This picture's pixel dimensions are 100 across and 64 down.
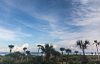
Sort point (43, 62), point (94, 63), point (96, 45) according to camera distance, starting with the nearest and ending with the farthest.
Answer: point (43, 62) → point (94, 63) → point (96, 45)

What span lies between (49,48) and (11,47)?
37159 mm

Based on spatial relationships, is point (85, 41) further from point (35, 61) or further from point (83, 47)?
point (35, 61)

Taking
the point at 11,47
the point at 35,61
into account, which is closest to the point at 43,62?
the point at 35,61

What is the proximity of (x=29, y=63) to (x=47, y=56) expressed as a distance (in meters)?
6.81

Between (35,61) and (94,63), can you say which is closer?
(35,61)

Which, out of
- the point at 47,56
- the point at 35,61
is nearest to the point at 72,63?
the point at 47,56

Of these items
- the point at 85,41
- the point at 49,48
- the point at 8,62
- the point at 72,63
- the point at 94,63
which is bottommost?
the point at 94,63

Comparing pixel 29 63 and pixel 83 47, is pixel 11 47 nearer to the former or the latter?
pixel 29 63

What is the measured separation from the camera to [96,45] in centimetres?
7231

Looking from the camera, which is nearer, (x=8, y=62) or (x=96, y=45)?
(x=8, y=62)

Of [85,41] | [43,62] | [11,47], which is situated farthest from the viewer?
[11,47]

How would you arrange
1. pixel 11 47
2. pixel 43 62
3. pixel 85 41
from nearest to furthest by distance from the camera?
pixel 85 41, pixel 43 62, pixel 11 47

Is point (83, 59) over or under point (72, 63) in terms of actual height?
over

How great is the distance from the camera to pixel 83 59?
72.8ft
